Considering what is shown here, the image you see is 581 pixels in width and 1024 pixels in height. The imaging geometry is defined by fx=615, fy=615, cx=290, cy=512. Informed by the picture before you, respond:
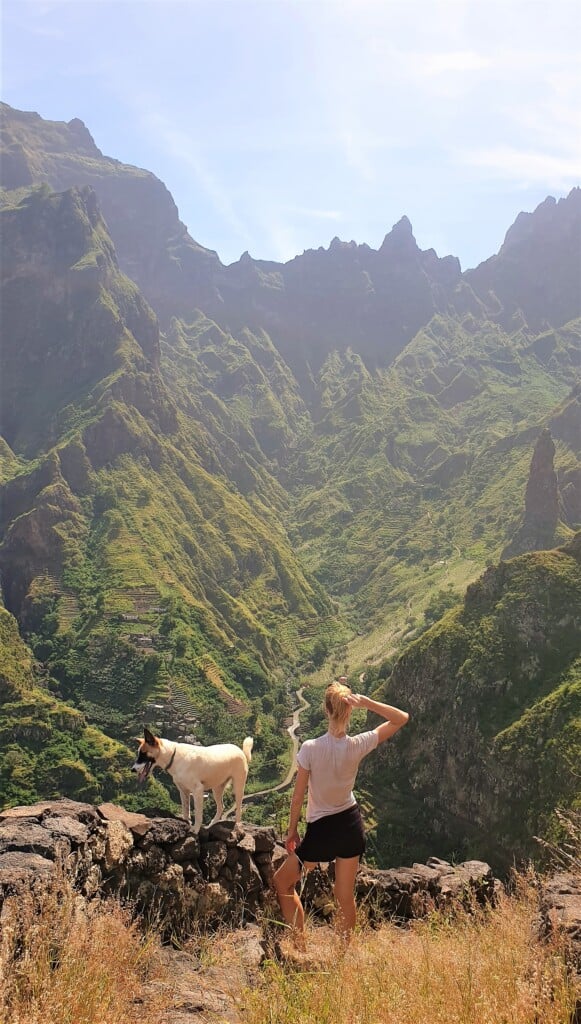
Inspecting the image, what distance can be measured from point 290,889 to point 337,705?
2.44m

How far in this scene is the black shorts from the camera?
7.52 metres

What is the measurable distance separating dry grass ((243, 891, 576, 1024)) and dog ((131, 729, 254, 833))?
355 centimetres

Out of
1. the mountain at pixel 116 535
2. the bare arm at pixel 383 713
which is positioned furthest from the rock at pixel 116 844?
the mountain at pixel 116 535

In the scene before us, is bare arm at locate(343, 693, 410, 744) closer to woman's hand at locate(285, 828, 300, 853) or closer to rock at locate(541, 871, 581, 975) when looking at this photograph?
woman's hand at locate(285, 828, 300, 853)

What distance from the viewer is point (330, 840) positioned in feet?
24.7

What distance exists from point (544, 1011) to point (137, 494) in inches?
5810

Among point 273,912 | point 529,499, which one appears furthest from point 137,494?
point 273,912

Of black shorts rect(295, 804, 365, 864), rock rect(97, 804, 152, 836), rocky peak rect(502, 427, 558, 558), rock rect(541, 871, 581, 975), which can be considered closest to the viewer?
rock rect(541, 871, 581, 975)

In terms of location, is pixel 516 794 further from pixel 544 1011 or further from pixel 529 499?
pixel 529 499

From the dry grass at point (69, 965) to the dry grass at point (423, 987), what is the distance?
3.87 ft

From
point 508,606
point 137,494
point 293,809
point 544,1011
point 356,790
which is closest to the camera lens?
point 544,1011

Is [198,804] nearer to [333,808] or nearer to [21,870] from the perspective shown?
[333,808]

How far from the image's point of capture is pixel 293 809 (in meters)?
7.63

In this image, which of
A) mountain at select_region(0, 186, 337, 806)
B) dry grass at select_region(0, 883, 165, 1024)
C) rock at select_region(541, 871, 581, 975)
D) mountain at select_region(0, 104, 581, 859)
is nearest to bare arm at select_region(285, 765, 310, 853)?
dry grass at select_region(0, 883, 165, 1024)
